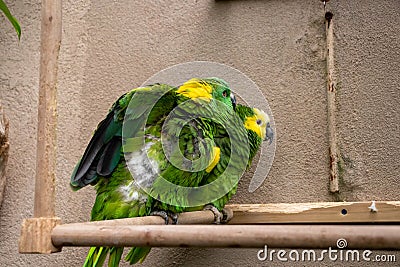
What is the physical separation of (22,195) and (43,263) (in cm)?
19

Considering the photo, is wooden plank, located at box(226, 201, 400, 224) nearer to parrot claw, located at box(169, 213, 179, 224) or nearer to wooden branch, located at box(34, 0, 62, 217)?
parrot claw, located at box(169, 213, 179, 224)

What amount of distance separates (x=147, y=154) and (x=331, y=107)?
485mm

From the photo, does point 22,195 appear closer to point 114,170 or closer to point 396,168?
point 114,170

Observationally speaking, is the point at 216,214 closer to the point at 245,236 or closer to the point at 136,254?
the point at 136,254

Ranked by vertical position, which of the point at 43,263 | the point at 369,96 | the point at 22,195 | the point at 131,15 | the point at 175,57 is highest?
the point at 131,15

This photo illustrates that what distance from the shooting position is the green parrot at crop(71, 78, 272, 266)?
3.68 ft

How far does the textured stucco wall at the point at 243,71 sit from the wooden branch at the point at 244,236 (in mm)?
648

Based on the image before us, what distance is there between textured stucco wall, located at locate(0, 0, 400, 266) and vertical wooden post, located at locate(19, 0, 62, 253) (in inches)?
23.8

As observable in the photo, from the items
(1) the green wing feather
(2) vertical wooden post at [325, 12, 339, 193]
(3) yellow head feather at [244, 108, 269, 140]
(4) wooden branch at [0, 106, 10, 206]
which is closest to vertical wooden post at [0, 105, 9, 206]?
(4) wooden branch at [0, 106, 10, 206]

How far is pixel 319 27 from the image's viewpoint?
1.36 meters

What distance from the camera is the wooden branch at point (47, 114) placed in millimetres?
771

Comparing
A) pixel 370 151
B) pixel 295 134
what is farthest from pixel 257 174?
pixel 370 151

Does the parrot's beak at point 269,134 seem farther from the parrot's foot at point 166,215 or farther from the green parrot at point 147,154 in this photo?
the parrot's foot at point 166,215

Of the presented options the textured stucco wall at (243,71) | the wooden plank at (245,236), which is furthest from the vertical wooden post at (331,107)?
the wooden plank at (245,236)
